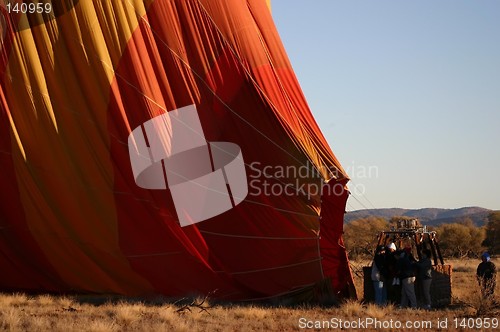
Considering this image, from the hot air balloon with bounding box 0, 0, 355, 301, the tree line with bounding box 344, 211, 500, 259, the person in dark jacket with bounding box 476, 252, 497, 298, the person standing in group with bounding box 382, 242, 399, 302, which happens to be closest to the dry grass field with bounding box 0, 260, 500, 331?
the person in dark jacket with bounding box 476, 252, 497, 298

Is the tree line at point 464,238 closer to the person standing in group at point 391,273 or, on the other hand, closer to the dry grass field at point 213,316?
the person standing in group at point 391,273

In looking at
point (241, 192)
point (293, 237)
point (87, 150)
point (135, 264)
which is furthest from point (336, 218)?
point (87, 150)

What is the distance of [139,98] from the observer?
11.5 metres

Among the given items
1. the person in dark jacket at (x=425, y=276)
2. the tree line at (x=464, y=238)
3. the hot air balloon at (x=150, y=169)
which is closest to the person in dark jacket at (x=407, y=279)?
the person in dark jacket at (x=425, y=276)

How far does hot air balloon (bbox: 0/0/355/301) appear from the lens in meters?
11.3

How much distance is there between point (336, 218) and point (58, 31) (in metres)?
5.25

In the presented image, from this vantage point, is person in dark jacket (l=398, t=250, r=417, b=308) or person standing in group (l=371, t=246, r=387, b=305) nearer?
person in dark jacket (l=398, t=250, r=417, b=308)

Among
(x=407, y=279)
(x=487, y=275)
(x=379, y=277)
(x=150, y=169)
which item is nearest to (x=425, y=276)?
(x=407, y=279)

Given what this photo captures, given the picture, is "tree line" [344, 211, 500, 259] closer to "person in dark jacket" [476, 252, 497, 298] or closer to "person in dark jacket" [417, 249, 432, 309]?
"person in dark jacket" [476, 252, 497, 298]

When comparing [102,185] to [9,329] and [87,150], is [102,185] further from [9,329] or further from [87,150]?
[9,329]

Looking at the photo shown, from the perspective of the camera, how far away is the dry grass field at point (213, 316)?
883 cm

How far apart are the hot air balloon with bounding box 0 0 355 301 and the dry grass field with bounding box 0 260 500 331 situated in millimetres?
613

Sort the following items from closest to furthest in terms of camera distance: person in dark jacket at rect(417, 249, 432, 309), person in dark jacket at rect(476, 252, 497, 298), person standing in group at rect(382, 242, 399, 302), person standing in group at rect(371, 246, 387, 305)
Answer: person in dark jacket at rect(476, 252, 497, 298) → person in dark jacket at rect(417, 249, 432, 309) → person standing in group at rect(371, 246, 387, 305) → person standing in group at rect(382, 242, 399, 302)

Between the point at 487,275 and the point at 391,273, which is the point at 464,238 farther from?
the point at 391,273
